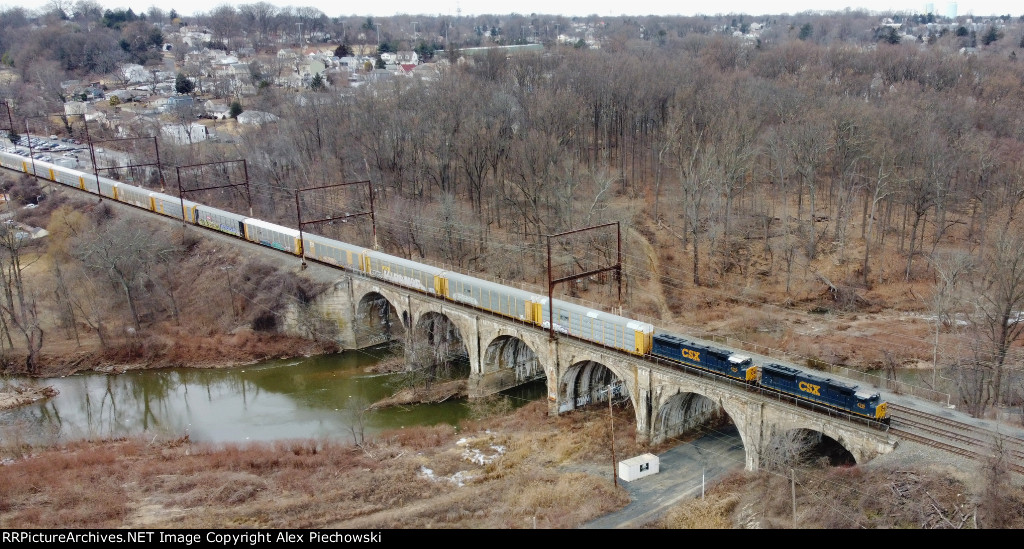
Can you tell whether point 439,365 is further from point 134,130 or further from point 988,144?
point 134,130

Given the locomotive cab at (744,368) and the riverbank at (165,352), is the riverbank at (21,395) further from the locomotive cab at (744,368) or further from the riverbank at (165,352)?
the locomotive cab at (744,368)

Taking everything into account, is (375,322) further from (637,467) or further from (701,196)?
(637,467)

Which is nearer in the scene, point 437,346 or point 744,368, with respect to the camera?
point 744,368

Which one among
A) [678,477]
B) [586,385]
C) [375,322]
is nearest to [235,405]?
[375,322]

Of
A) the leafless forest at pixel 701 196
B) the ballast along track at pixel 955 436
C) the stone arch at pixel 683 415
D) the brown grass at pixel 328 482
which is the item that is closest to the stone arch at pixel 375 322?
the leafless forest at pixel 701 196

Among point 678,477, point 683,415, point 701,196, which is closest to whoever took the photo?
point 678,477

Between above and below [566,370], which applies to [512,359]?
below

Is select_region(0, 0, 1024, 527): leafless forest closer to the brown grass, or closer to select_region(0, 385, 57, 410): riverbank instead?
the brown grass

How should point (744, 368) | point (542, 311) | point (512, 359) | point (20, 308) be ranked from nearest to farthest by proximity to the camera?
1. point (744, 368)
2. point (542, 311)
3. point (512, 359)
4. point (20, 308)
